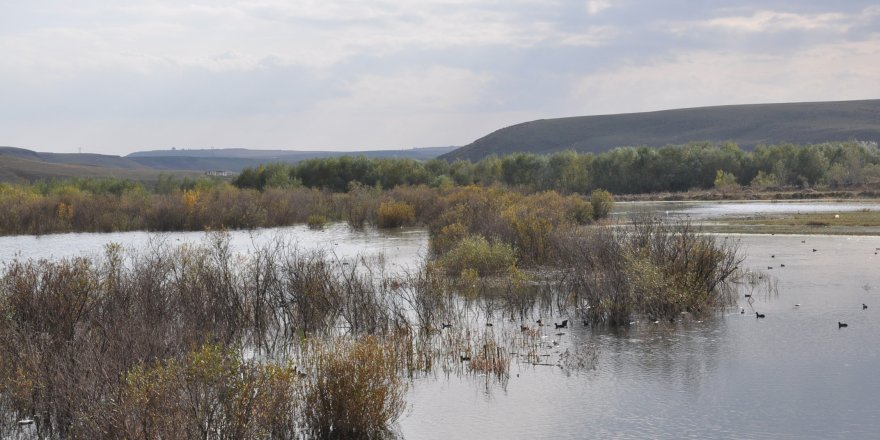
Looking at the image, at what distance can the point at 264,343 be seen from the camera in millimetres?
16641

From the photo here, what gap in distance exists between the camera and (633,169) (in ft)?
299

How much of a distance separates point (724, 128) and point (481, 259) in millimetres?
161279

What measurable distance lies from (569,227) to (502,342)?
1309 centimetres

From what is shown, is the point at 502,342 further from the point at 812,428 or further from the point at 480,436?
the point at 812,428

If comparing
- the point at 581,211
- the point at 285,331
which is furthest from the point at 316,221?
the point at 285,331

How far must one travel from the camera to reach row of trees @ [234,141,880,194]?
77062 mm

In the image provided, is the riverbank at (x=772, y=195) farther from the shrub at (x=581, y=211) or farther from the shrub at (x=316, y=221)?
the shrub at (x=316, y=221)

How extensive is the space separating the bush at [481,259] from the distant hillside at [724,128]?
139 meters

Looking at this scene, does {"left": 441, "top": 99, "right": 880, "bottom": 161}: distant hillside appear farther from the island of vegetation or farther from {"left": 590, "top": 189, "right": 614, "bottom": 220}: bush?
the island of vegetation

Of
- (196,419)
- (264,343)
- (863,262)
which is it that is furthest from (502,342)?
(863,262)

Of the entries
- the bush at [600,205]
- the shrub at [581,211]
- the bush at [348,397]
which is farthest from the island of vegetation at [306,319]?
the bush at [600,205]

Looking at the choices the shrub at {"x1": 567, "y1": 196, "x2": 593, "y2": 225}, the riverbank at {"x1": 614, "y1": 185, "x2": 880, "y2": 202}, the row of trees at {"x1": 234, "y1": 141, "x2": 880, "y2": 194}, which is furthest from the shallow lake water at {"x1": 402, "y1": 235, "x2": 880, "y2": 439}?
the row of trees at {"x1": 234, "y1": 141, "x2": 880, "y2": 194}

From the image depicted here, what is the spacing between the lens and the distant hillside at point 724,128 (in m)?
160

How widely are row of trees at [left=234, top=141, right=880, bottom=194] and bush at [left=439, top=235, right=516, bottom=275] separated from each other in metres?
49.9
